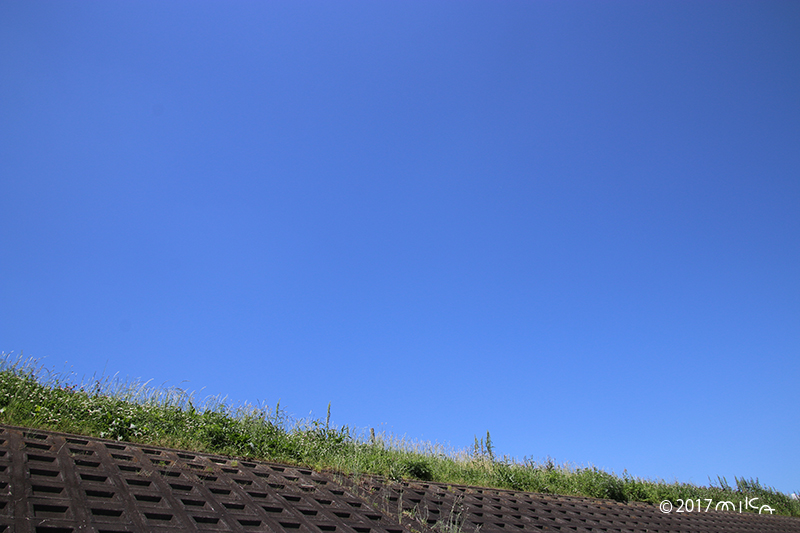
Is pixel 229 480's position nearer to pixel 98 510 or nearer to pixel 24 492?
pixel 98 510

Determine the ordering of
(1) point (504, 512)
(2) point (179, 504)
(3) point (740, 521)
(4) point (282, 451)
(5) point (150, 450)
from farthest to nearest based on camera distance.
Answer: (3) point (740, 521) < (4) point (282, 451) < (1) point (504, 512) < (5) point (150, 450) < (2) point (179, 504)

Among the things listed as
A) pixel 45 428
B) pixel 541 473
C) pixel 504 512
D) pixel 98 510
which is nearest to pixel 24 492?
pixel 98 510

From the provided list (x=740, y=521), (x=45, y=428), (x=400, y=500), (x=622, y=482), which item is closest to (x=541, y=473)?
(x=622, y=482)

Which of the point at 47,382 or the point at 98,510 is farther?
the point at 47,382

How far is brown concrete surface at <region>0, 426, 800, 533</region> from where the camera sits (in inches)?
140

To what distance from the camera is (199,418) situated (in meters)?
7.78

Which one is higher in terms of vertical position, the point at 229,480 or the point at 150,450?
the point at 150,450

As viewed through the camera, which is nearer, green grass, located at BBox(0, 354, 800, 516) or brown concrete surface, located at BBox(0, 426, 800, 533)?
brown concrete surface, located at BBox(0, 426, 800, 533)

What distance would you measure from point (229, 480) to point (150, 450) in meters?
1.27

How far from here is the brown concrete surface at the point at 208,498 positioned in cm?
355

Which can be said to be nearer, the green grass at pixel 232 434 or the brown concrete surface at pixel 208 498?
the brown concrete surface at pixel 208 498

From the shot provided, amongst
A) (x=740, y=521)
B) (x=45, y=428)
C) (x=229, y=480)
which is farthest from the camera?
(x=740, y=521)

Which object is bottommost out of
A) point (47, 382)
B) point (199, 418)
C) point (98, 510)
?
point (98, 510)

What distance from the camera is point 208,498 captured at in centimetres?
440
